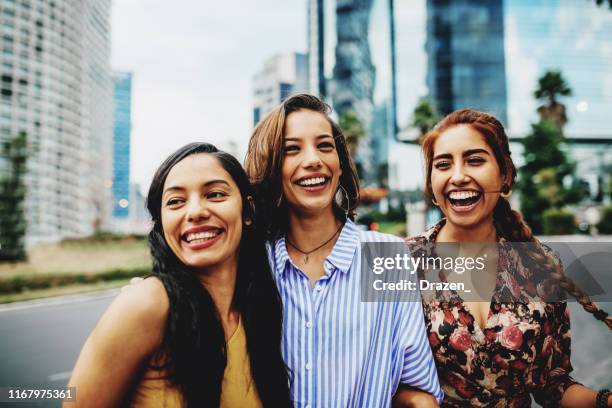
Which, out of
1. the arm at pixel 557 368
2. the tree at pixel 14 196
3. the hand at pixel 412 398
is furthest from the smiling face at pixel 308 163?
the tree at pixel 14 196

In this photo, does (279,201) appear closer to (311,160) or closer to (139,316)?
(311,160)

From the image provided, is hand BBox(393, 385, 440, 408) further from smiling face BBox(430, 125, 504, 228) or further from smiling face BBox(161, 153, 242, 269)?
smiling face BBox(161, 153, 242, 269)

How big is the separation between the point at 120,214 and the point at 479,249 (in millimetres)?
135561

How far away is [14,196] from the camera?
12414 mm

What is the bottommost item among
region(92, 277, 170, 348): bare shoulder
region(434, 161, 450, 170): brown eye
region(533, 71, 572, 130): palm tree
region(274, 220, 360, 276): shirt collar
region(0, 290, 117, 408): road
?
region(0, 290, 117, 408): road

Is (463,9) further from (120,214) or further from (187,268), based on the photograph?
(120,214)

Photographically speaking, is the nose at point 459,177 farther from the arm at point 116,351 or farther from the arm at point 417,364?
the arm at point 116,351

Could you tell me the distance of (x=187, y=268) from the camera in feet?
4.06

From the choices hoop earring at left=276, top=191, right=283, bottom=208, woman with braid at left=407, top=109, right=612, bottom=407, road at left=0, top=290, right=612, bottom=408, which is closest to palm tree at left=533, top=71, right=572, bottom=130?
road at left=0, top=290, right=612, bottom=408

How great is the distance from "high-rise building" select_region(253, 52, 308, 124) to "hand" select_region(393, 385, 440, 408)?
60.7 inches

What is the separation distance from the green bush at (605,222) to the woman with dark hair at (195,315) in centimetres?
2184

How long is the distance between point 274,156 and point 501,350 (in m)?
1.19

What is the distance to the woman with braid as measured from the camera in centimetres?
137

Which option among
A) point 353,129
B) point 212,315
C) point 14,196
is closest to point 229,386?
point 212,315
